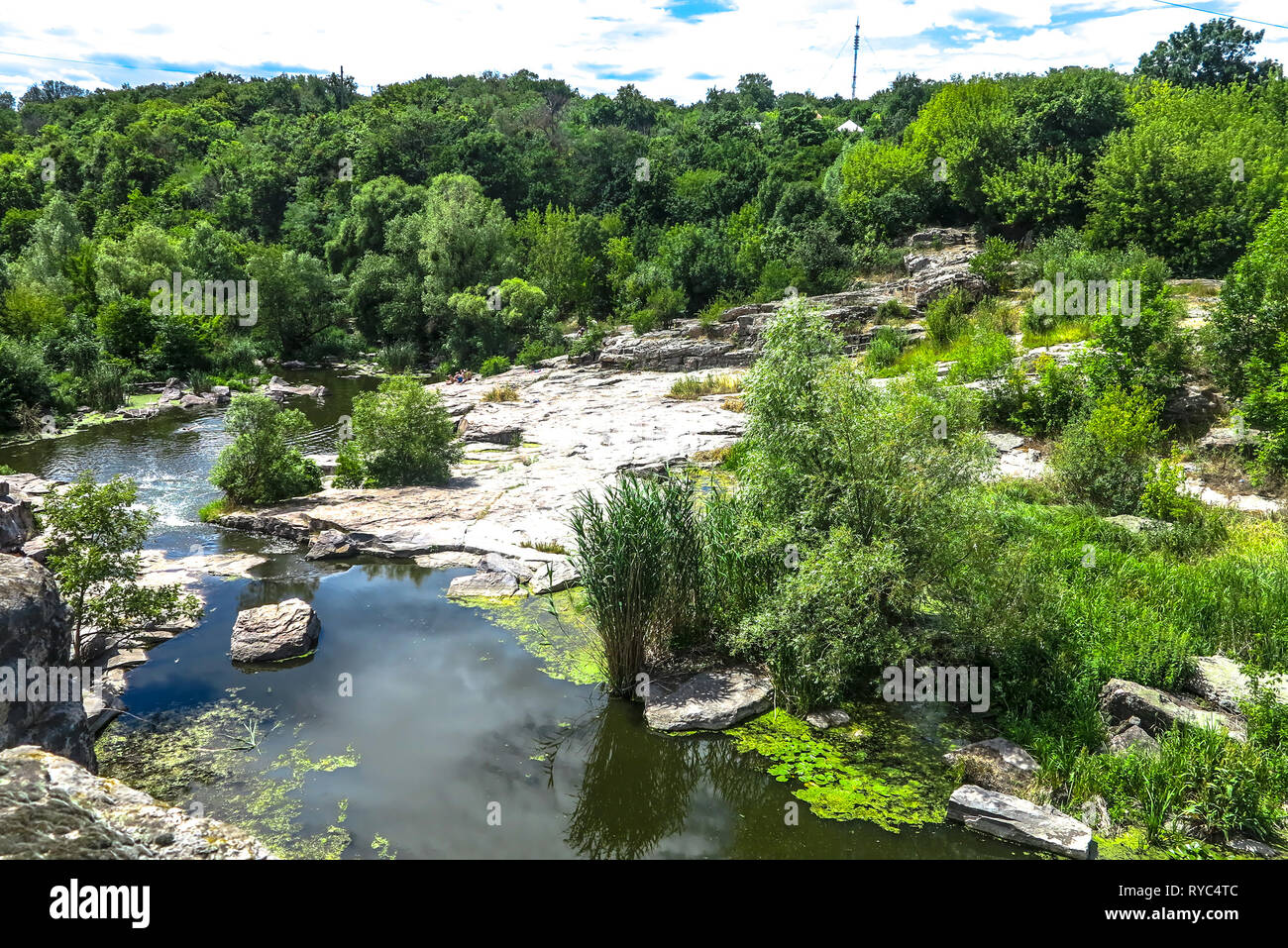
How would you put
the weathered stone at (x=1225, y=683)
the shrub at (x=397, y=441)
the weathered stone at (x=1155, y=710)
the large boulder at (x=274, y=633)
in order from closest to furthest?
the weathered stone at (x=1155, y=710), the weathered stone at (x=1225, y=683), the large boulder at (x=274, y=633), the shrub at (x=397, y=441)

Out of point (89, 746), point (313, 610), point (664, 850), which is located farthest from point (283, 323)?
point (664, 850)

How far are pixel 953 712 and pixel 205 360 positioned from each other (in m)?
31.2

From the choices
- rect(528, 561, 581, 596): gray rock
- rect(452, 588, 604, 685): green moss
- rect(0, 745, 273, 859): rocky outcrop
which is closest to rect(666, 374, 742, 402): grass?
rect(528, 561, 581, 596): gray rock

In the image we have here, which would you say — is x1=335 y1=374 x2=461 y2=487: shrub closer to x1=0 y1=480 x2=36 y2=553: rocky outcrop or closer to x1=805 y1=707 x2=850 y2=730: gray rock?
x1=0 y1=480 x2=36 y2=553: rocky outcrop

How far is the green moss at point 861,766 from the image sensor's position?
7.71 m

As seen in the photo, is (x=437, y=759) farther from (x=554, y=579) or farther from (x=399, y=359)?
(x=399, y=359)

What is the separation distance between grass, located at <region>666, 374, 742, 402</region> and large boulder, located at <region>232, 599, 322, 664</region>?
1565cm

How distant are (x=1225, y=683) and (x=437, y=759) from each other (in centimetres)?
861

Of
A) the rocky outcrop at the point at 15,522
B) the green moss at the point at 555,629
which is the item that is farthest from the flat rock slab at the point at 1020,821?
the rocky outcrop at the point at 15,522

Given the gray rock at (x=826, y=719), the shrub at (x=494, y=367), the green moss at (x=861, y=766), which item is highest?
the shrub at (x=494, y=367)

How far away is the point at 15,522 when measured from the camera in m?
12.9

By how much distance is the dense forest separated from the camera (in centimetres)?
2673

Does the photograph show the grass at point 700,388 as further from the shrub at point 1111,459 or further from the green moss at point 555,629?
the green moss at point 555,629

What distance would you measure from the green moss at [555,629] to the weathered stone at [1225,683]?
687 centimetres
